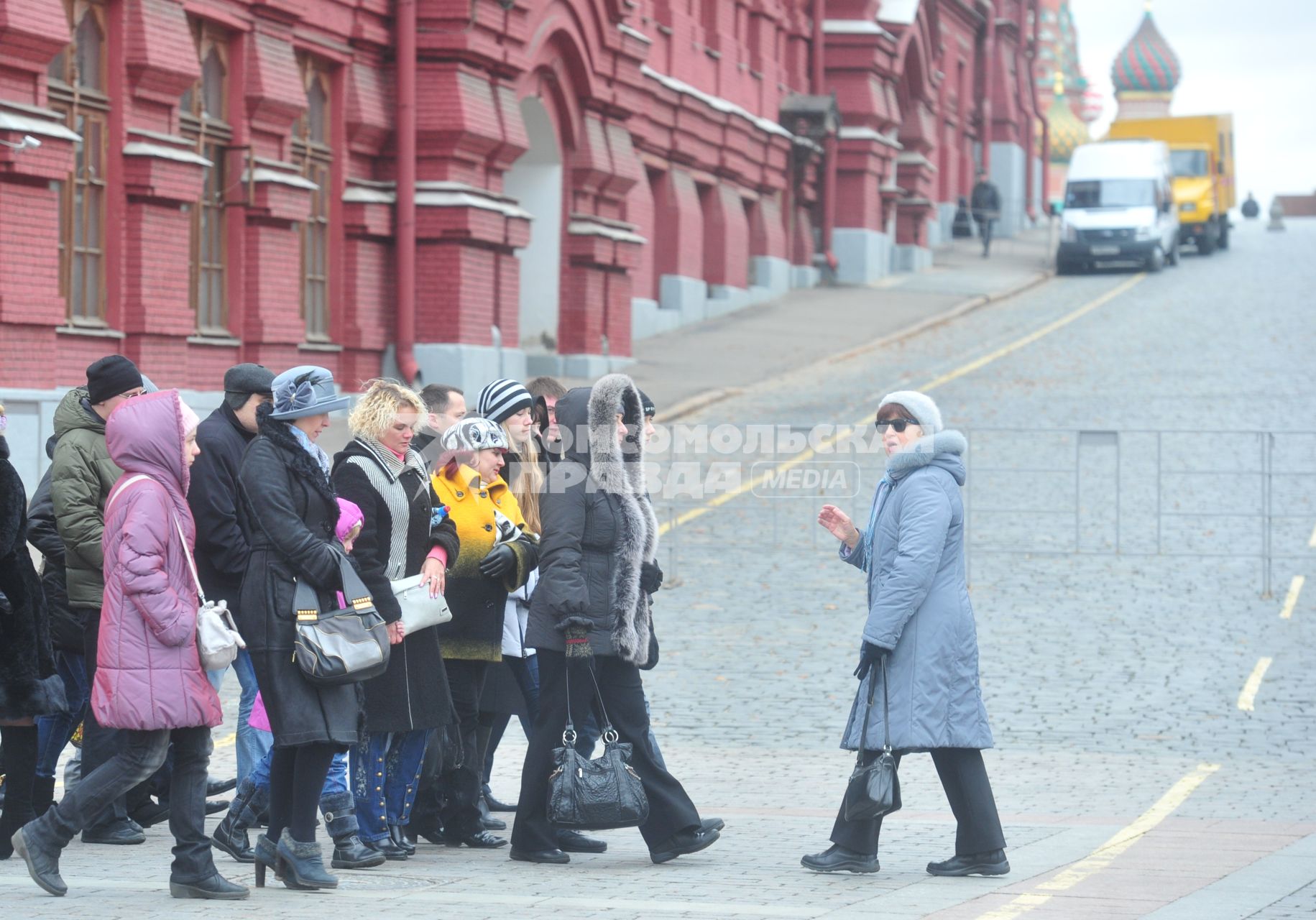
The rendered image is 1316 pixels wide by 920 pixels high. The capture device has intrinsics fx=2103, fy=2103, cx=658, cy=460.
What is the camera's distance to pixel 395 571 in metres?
7.69

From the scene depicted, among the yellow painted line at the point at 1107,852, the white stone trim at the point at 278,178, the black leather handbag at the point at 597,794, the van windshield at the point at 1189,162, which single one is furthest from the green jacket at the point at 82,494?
the van windshield at the point at 1189,162

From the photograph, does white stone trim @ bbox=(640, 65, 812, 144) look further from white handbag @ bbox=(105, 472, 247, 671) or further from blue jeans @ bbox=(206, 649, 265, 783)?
white handbag @ bbox=(105, 472, 247, 671)

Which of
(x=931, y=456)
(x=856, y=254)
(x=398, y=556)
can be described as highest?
(x=856, y=254)

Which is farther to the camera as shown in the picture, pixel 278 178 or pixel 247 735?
pixel 278 178

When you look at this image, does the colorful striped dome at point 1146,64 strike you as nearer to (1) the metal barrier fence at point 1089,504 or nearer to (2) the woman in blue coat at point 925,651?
(1) the metal barrier fence at point 1089,504

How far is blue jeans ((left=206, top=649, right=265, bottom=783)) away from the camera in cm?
812

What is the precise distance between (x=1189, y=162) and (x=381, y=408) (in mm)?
44813

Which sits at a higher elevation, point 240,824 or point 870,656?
point 870,656

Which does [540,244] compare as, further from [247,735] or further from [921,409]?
[921,409]

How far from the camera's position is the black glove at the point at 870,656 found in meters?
7.54

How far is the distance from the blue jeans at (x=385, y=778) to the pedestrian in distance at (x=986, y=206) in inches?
1679

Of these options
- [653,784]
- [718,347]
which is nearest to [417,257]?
[718,347]

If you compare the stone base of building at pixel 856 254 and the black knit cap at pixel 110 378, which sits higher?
the stone base of building at pixel 856 254

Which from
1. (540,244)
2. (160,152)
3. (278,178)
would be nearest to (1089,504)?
(278,178)
